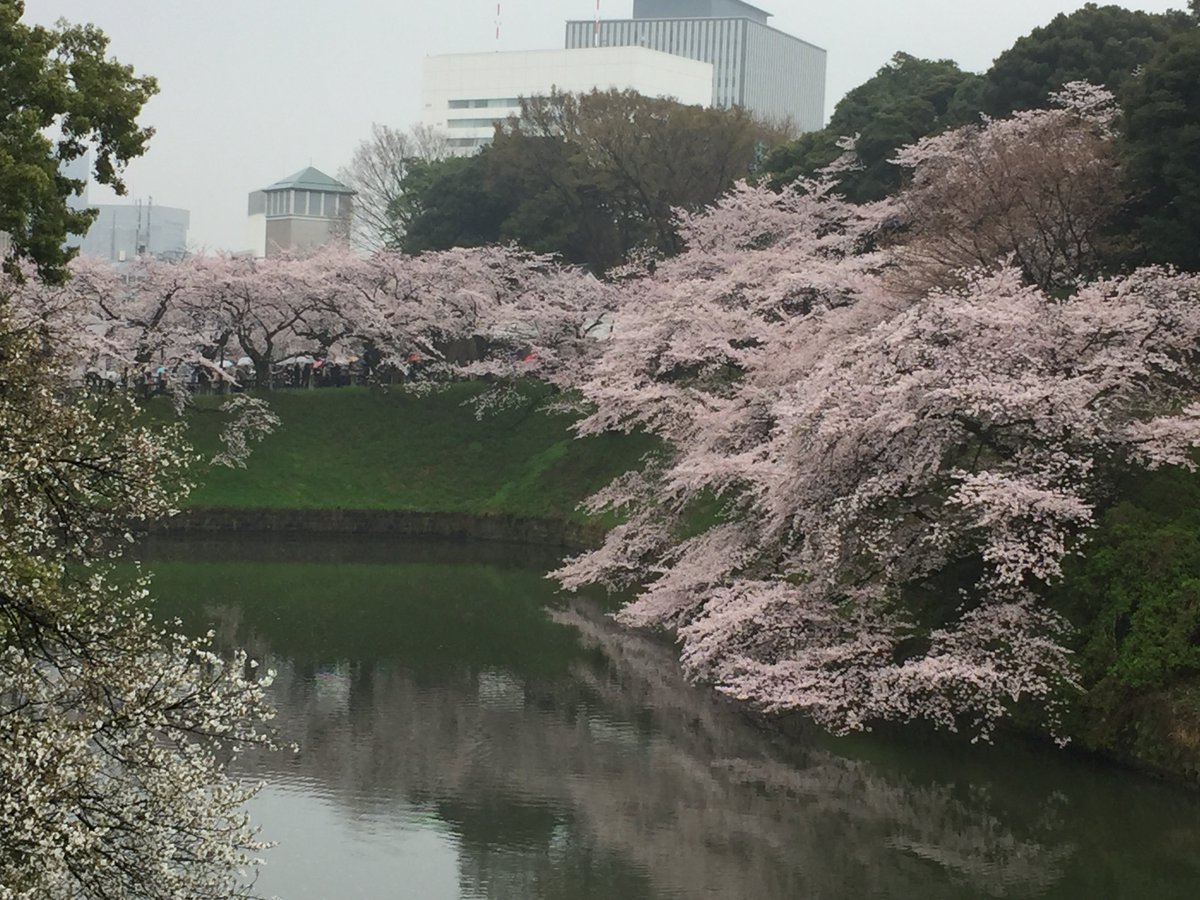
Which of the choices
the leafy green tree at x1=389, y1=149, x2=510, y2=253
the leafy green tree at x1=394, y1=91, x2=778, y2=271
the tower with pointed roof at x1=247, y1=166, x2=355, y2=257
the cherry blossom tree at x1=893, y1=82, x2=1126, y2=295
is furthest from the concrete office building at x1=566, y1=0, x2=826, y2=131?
the cherry blossom tree at x1=893, y1=82, x2=1126, y2=295

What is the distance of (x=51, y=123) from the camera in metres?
17.1

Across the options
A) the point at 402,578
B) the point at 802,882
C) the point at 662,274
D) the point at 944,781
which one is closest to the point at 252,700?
the point at 802,882

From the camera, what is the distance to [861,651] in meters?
18.4

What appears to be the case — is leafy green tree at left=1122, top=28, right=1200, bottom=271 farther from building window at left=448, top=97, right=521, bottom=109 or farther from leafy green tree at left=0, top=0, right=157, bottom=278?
building window at left=448, top=97, right=521, bottom=109

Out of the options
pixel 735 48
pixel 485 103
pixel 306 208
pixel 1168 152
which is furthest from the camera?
pixel 735 48

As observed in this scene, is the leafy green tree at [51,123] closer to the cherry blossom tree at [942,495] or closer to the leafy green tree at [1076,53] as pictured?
the cherry blossom tree at [942,495]

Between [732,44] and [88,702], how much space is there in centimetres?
17138

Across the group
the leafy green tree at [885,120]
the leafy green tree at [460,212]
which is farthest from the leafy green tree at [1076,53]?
the leafy green tree at [460,212]

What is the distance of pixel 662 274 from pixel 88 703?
31861 millimetres

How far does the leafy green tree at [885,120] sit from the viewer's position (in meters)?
37.7

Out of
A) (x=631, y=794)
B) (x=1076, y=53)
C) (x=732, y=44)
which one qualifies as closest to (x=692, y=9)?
(x=732, y=44)

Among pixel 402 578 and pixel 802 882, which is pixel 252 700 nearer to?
pixel 802 882

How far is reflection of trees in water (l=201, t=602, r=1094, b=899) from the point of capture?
Answer: 14250mm

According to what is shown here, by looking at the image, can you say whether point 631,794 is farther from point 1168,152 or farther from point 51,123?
point 1168,152
